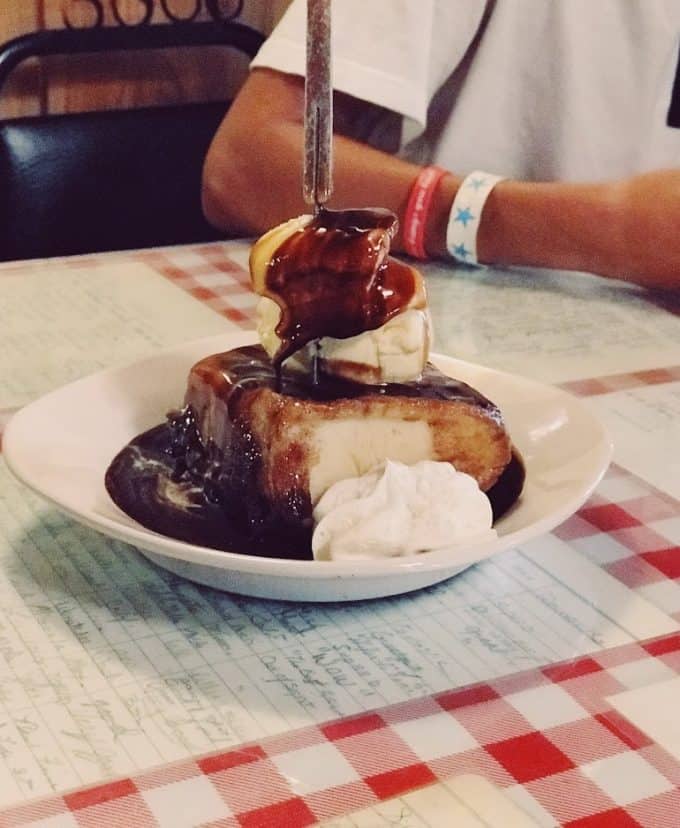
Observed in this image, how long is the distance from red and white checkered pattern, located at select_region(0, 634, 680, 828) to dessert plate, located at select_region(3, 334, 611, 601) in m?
0.07

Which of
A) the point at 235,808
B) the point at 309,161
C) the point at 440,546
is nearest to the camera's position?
the point at 235,808

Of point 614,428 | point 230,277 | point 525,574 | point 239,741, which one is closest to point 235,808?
point 239,741

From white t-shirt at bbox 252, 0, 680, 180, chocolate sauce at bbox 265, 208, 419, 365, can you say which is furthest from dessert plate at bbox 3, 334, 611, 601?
white t-shirt at bbox 252, 0, 680, 180

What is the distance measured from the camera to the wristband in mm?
1314

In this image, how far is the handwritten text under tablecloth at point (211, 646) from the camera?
532 millimetres

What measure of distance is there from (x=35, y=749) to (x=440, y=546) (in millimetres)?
214

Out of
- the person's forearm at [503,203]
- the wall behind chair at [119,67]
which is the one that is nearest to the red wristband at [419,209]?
the person's forearm at [503,203]

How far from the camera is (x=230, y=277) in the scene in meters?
1.29

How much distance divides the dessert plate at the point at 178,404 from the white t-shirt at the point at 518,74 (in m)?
0.73

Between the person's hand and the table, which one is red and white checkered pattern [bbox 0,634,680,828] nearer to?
the table

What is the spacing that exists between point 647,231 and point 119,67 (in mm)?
Result: 1395

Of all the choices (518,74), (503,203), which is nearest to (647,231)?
(503,203)

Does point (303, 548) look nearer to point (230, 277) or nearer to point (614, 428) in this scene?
point (614, 428)

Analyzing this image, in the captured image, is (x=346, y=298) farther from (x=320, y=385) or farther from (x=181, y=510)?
(x=181, y=510)
